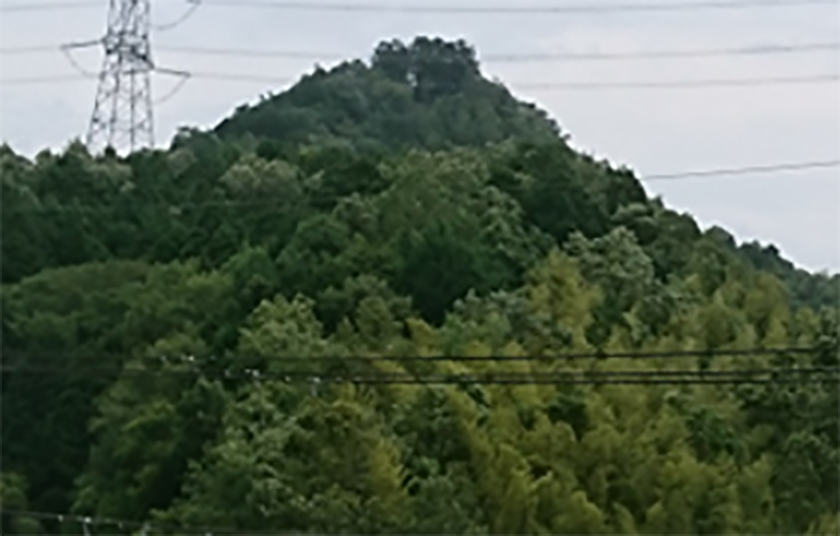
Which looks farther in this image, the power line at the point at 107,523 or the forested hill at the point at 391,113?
the forested hill at the point at 391,113

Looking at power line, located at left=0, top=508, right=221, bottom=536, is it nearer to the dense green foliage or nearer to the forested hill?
the dense green foliage

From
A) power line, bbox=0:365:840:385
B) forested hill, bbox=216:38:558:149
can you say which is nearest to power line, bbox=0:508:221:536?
power line, bbox=0:365:840:385

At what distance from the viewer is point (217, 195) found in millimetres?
47469

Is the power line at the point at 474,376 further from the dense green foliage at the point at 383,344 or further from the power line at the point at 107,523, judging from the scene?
the power line at the point at 107,523

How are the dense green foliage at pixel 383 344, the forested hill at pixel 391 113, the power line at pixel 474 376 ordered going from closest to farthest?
the power line at pixel 474 376 < the dense green foliage at pixel 383 344 < the forested hill at pixel 391 113

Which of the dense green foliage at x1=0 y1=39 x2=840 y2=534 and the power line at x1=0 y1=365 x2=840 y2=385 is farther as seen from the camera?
the dense green foliage at x1=0 y1=39 x2=840 y2=534

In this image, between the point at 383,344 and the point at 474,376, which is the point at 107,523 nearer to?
the point at 383,344

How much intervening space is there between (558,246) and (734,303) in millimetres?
7258

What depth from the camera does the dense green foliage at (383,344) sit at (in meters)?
36.9

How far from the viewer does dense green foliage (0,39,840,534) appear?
1452 inches

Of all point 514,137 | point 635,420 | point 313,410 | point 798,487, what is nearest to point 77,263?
point 313,410

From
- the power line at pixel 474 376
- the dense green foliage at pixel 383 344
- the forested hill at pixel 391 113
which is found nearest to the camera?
the power line at pixel 474 376

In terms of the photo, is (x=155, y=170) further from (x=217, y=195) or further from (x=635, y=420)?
(x=635, y=420)

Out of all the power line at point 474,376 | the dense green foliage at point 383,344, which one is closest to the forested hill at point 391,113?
the dense green foliage at point 383,344
